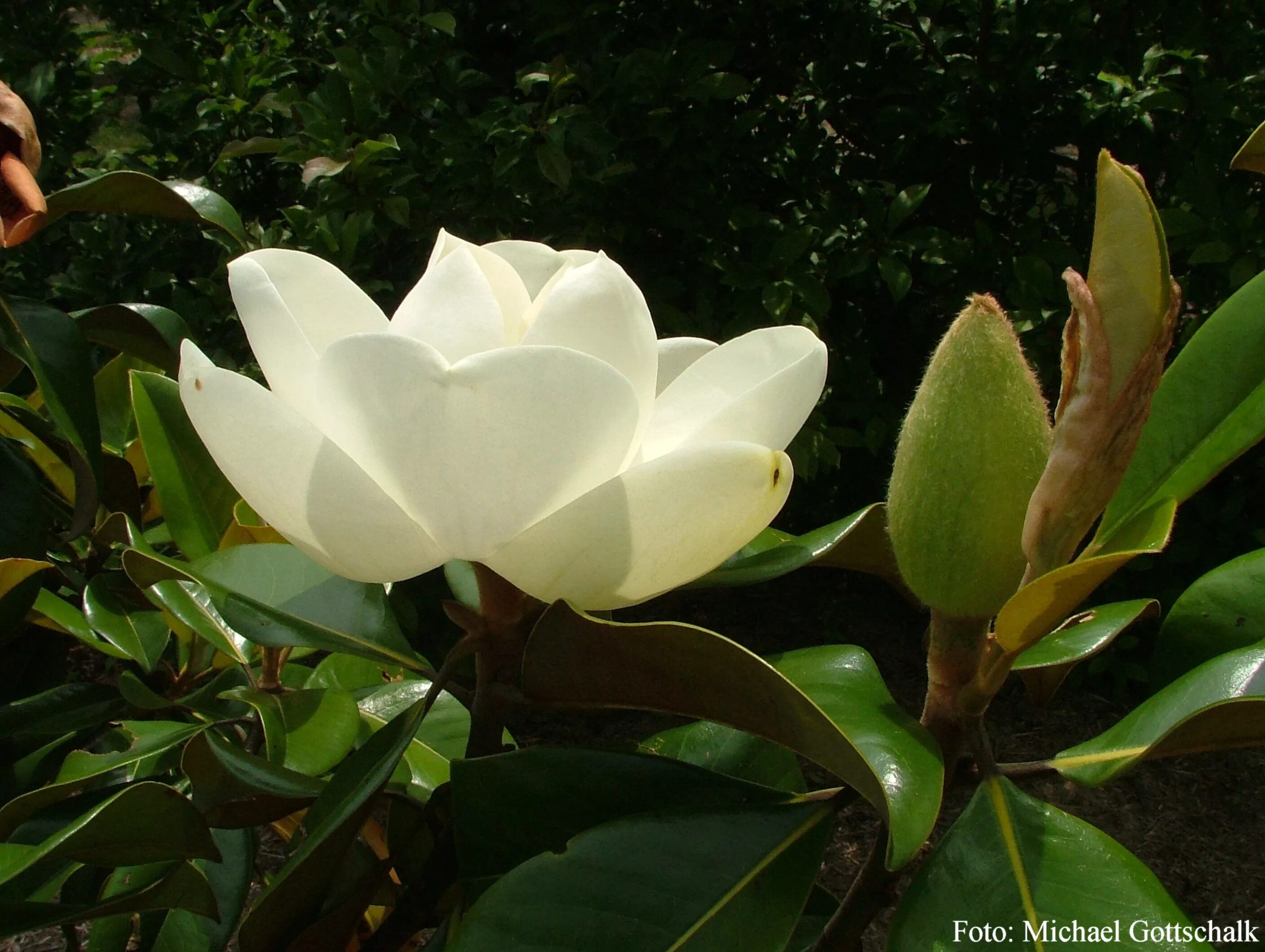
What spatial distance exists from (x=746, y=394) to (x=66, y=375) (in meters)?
0.67

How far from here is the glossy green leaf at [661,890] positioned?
1.92 ft

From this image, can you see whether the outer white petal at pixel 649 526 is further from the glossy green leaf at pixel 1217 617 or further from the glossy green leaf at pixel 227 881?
the glossy green leaf at pixel 227 881

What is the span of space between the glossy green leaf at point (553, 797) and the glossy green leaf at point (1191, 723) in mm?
185

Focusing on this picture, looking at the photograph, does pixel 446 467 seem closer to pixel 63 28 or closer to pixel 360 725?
pixel 360 725

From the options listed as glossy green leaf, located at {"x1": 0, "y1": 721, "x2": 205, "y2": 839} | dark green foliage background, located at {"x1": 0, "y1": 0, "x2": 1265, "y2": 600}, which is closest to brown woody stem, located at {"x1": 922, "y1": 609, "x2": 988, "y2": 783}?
glossy green leaf, located at {"x1": 0, "y1": 721, "x2": 205, "y2": 839}

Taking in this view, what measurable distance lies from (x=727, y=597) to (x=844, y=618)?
353mm

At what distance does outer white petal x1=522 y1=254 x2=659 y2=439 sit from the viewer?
1.86 ft

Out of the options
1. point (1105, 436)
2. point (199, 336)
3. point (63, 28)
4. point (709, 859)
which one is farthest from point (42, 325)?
point (63, 28)

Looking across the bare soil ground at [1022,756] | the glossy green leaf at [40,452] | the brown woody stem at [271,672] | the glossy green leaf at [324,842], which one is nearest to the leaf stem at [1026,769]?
the glossy green leaf at [324,842]

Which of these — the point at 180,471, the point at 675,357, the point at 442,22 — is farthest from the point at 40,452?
the point at 442,22

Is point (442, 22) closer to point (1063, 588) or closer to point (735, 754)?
point (735, 754)

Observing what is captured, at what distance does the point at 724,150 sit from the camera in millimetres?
2518

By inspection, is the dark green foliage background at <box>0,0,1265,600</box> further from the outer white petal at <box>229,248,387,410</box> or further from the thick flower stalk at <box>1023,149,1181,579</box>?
the thick flower stalk at <box>1023,149,1181,579</box>

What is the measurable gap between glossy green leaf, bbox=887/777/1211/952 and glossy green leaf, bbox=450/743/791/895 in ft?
0.37
